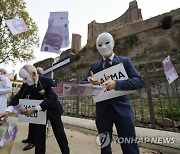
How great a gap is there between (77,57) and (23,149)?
85.1 ft

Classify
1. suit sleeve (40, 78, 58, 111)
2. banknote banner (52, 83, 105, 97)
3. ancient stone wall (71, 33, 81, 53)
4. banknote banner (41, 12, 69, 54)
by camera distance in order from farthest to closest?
ancient stone wall (71, 33, 81, 53)
banknote banner (41, 12, 69, 54)
suit sleeve (40, 78, 58, 111)
banknote banner (52, 83, 105, 97)

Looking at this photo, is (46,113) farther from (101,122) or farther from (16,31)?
(16,31)

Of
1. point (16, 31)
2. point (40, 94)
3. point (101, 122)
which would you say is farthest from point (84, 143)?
point (16, 31)

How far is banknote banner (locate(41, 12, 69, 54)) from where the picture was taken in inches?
165

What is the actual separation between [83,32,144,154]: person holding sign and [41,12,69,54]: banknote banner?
2.44 meters

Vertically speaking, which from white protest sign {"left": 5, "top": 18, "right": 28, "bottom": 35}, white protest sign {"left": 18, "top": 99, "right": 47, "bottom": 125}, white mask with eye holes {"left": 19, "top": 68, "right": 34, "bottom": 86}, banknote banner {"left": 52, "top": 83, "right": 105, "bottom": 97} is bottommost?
white protest sign {"left": 18, "top": 99, "right": 47, "bottom": 125}

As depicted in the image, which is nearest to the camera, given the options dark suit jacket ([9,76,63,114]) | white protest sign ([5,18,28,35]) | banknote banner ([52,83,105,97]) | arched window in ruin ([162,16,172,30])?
banknote banner ([52,83,105,97])

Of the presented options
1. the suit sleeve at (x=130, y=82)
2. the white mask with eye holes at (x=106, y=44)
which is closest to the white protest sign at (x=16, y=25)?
the white mask with eye holes at (x=106, y=44)

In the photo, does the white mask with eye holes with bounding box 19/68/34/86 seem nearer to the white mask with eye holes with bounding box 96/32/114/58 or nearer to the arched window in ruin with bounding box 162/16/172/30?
the white mask with eye holes with bounding box 96/32/114/58

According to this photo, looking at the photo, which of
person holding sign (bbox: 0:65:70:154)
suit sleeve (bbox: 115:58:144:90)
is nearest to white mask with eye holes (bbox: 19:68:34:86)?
person holding sign (bbox: 0:65:70:154)

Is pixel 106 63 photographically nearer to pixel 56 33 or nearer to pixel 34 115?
pixel 34 115

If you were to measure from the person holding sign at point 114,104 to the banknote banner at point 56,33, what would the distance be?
244 centimetres

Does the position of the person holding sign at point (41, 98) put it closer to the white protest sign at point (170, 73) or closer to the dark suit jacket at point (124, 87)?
the dark suit jacket at point (124, 87)

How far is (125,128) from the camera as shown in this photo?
172 cm
